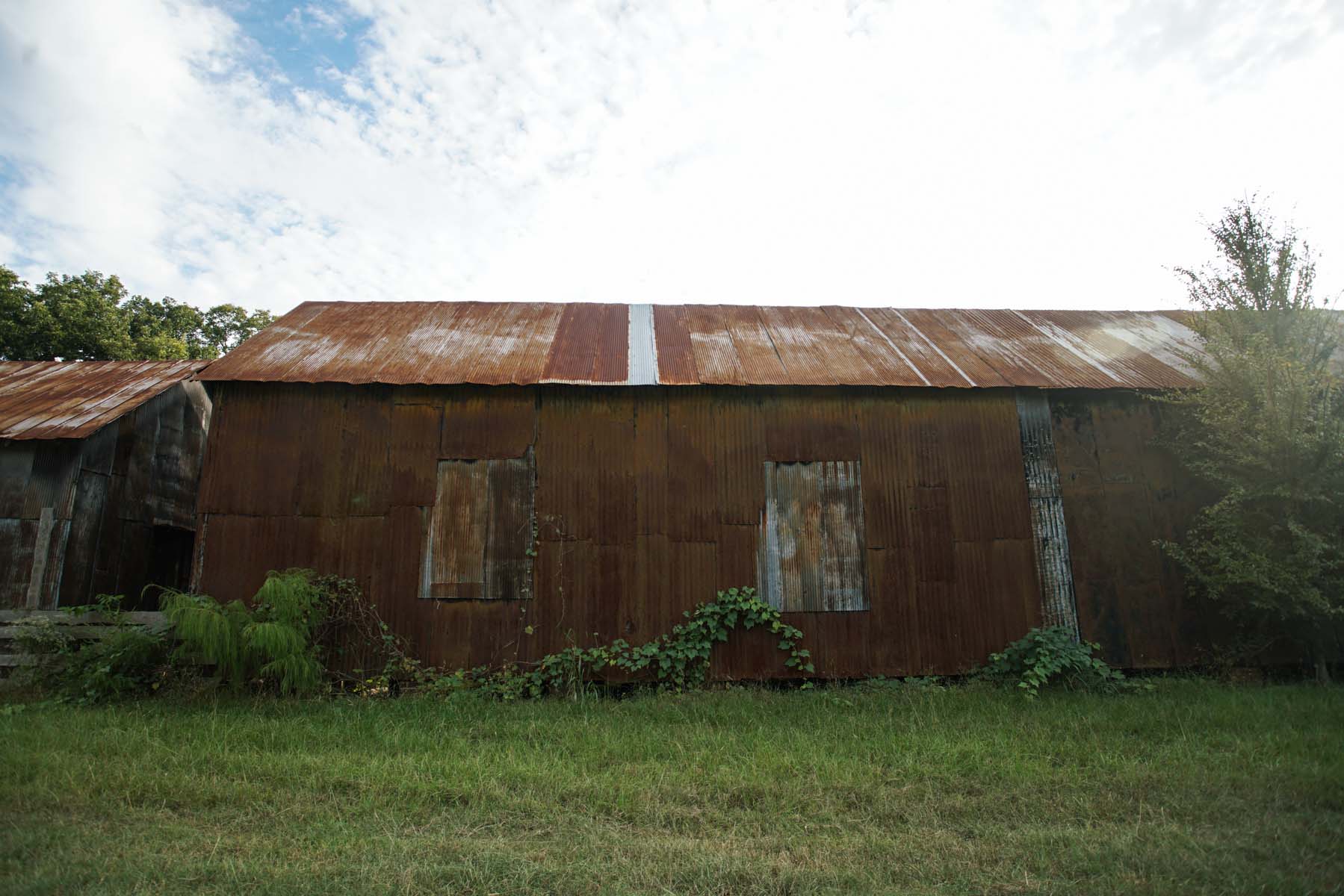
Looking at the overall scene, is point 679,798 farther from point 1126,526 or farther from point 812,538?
point 1126,526

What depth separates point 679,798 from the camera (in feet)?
19.0

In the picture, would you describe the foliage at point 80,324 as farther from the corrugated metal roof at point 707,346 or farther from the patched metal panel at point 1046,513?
the patched metal panel at point 1046,513

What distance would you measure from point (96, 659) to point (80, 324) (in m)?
18.1

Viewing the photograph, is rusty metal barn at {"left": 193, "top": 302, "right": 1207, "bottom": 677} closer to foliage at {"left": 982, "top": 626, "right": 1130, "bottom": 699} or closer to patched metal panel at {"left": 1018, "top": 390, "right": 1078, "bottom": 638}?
patched metal panel at {"left": 1018, "top": 390, "right": 1078, "bottom": 638}

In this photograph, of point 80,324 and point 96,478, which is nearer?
point 96,478

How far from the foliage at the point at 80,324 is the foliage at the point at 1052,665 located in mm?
23688

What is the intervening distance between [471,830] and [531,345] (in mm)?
7632

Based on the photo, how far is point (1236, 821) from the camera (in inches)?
206

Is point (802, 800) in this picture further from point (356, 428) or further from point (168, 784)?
point (356, 428)

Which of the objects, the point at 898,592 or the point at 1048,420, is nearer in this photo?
the point at 898,592

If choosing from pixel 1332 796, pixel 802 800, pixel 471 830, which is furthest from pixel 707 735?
pixel 1332 796

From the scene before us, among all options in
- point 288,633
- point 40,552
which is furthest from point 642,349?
point 40,552

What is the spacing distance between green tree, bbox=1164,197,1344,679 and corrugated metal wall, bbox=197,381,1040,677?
2.27 meters

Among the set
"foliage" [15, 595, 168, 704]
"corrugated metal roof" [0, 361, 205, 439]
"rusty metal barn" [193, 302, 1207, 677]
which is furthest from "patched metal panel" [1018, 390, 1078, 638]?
"corrugated metal roof" [0, 361, 205, 439]
